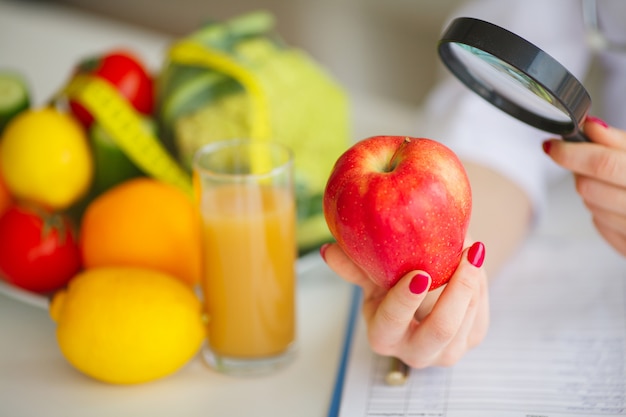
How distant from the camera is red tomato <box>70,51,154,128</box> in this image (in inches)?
37.3

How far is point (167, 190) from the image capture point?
2.63 ft

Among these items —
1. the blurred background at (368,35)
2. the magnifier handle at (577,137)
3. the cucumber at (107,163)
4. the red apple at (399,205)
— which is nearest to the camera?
the red apple at (399,205)

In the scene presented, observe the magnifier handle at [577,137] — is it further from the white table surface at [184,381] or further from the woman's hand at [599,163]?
the white table surface at [184,381]

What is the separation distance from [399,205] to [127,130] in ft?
1.61

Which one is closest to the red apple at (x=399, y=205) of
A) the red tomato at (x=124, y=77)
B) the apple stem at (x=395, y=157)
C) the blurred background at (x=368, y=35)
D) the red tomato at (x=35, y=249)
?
the apple stem at (x=395, y=157)

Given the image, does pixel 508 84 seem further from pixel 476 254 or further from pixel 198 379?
pixel 198 379

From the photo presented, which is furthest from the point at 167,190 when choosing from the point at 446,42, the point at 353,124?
the point at 353,124

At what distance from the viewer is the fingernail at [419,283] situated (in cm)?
54

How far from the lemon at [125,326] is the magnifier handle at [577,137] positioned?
15.4 inches

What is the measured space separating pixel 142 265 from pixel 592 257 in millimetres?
538

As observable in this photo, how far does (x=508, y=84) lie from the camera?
1.97 ft

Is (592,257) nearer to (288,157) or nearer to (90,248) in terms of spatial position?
(288,157)

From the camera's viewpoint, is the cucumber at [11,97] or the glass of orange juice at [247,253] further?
the cucumber at [11,97]

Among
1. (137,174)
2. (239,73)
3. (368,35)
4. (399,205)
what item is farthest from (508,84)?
(368,35)
